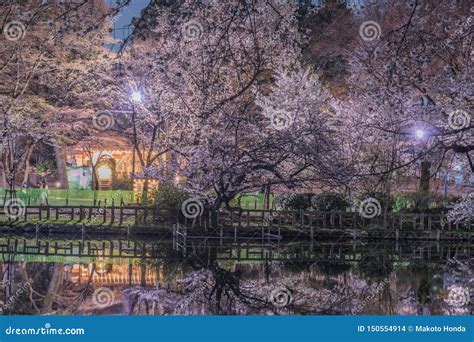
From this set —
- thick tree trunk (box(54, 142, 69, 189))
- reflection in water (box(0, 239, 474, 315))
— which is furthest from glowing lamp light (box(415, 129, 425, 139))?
thick tree trunk (box(54, 142, 69, 189))

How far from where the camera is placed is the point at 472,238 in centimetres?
1886

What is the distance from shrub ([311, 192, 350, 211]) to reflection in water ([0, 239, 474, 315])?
3763mm

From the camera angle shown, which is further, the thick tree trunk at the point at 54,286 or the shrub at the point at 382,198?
the shrub at the point at 382,198

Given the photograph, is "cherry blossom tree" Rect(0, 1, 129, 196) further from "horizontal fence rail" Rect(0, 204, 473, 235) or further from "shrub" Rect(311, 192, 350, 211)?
"shrub" Rect(311, 192, 350, 211)

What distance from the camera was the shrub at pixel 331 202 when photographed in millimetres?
19266

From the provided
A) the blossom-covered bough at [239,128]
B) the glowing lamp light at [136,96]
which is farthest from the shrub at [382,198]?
the glowing lamp light at [136,96]

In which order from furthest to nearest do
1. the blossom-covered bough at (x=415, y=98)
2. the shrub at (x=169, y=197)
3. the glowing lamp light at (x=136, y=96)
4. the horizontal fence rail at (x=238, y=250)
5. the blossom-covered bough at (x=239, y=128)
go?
the glowing lamp light at (x=136, y=96) → the shrub at (x=169, y=197) → the blossom-covered bough at (x=239, y=128) → the horizontal fence rail at (x=238, y=250) → the blossom-covered bough at (x=415, y=98)

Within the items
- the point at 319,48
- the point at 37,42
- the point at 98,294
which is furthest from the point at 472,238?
the point at 37,42

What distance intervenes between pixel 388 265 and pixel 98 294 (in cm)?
652

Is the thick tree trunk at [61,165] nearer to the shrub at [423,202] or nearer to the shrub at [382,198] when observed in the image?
the shrub at [382,198]

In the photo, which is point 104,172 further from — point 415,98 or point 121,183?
point 415,98

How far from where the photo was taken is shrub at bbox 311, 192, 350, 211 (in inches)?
758

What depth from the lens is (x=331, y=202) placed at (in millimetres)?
19312

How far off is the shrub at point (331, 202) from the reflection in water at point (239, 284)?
3.76 meters
